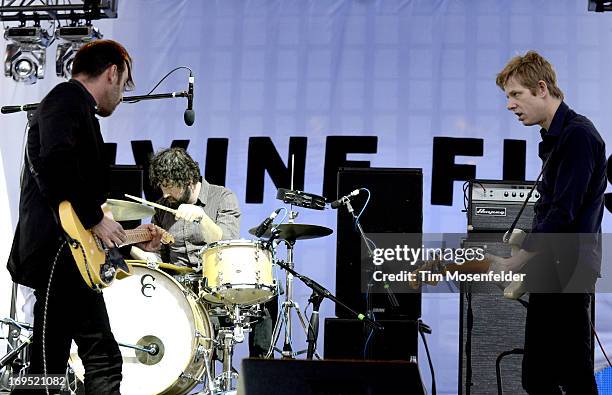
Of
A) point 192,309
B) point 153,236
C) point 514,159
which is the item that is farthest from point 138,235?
point 514,159

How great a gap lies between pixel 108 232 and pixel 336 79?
13.0 ft

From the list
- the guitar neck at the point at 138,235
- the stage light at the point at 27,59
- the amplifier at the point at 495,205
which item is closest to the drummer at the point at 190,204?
the stage light at the point at 27,59

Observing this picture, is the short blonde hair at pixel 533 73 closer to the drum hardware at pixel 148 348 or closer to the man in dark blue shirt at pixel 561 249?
the man in dark blue shirt at pixel 561 249

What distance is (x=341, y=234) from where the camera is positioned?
250 inches

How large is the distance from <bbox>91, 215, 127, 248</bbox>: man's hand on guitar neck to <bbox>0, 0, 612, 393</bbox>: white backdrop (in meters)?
3.46

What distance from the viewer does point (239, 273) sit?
18.5 feet

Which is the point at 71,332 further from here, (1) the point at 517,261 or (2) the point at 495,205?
(2) the point at 495,205

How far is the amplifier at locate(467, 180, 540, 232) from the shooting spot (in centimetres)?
585

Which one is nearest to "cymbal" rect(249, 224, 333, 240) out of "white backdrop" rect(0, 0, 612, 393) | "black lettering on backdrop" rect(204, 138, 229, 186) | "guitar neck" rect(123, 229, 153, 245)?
"white backdrop" rect(0, 0, 612, 393)

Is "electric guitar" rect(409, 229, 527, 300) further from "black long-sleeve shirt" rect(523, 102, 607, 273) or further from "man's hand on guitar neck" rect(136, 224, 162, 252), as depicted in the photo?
"man's hand on guitar neck" rect(136, 224, 162, 252)

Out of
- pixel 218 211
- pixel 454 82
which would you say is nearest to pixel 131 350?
pixel 218 211

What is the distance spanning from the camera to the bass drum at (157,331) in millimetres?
5723

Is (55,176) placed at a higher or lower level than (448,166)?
lower

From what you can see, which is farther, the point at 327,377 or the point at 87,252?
the point at 87,252
